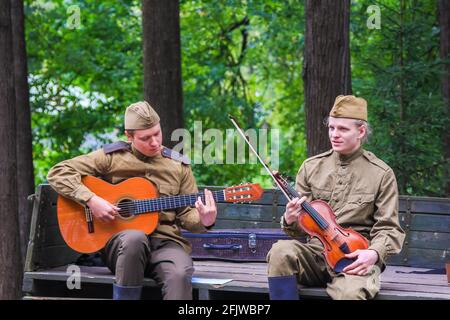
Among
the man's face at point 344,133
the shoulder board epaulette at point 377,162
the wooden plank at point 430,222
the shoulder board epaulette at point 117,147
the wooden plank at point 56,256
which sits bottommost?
the wooden plank at point 56,256

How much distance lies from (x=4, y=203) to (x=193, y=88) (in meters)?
9.71

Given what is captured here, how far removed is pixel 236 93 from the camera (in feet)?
60.6

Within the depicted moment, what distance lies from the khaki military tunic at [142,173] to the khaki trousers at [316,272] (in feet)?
2.59

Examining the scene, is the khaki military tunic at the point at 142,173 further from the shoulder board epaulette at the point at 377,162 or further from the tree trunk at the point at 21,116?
the tree trunk at the point at 21,116

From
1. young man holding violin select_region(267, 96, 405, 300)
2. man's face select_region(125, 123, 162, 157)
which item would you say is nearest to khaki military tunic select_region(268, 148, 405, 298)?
young man holding violin select_region(267, 96, 405, 300)

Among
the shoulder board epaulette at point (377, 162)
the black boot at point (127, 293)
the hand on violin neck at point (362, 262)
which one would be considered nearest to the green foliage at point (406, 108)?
the shoulder board epaulette at point (377, 162)

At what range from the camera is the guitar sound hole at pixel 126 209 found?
631cm

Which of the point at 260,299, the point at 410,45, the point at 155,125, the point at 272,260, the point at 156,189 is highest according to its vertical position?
the point at 410,45

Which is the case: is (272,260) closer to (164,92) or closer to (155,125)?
(155,125)

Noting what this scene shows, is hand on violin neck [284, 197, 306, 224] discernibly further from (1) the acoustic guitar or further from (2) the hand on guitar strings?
(2) the hand on guitar strings

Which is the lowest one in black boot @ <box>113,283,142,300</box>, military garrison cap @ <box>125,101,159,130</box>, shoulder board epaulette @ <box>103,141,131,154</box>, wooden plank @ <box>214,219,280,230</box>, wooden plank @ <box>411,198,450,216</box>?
black boot @ <box>113,283,142,300</box>

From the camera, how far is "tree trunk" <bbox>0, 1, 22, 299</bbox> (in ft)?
26.9

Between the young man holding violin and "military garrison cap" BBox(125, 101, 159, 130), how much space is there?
113 cm
